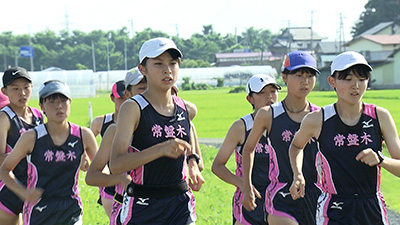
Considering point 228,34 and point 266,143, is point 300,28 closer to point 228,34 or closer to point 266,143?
point 228,34

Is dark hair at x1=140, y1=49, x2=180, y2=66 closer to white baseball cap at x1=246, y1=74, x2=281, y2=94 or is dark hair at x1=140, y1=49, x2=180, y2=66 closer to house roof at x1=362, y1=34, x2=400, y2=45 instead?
white baseball cap at x1=246, y1=74, x2=281, y2=94

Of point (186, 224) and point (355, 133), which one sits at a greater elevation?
point (355, 133)

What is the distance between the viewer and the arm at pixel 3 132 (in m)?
6.48

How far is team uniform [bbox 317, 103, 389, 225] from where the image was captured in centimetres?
477

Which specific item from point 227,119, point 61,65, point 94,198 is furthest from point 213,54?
point 94,198

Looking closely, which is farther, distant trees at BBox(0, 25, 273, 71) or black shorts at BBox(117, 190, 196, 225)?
distant trees at BBox(0, 25, 273, 71)

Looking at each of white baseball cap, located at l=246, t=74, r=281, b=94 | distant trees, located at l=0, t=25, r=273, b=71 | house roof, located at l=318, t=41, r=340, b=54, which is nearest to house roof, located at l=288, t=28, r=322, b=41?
distant trees, located at l=0, t=25, r=273, b=71

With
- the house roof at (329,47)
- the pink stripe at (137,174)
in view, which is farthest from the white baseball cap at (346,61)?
the house roof at (329,47)

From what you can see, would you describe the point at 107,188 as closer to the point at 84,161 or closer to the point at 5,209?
the point at 5,209

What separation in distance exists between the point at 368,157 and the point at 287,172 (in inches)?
63.2

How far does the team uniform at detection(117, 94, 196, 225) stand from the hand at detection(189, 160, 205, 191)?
0.09 meters

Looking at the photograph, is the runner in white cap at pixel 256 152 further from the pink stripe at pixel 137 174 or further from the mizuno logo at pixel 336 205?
the pink stripe at pixel 137 174

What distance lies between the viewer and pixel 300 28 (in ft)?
456

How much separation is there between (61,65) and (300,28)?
160ft
